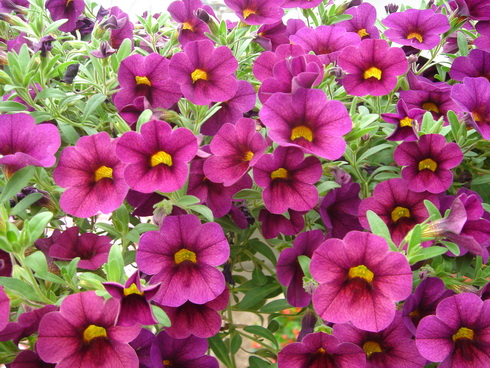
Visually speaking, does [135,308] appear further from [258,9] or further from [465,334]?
[258,9]

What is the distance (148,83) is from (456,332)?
19.3 inches

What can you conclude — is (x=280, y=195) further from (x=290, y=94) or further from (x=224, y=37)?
(x=224, y=37)

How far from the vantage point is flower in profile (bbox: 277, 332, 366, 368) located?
0.54 metres

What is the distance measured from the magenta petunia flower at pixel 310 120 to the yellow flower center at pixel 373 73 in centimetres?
14

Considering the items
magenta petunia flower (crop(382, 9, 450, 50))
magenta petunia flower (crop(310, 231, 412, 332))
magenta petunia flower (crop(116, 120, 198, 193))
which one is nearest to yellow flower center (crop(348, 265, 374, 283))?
magenta petunia flower (crop(310, 231, 412, 332))

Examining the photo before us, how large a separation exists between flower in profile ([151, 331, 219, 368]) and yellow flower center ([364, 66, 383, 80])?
42 centimetres

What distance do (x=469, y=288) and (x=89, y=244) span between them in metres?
0.48

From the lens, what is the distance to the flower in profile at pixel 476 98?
0.65 meters

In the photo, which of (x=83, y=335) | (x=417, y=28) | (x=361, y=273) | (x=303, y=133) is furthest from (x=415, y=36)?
(x=83, y=335)

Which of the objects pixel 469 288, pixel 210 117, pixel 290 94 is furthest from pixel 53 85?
pixel 469 288

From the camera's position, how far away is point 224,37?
806 mm

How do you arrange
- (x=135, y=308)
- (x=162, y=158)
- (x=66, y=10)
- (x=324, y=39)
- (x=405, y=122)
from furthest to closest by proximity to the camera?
(x=66, y=10) < (x=324, y=39) < (x=405, y=122) < (x=162, y=158) < (x=135, y=308)

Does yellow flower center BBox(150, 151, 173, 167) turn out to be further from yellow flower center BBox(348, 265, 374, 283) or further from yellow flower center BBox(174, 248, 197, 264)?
yellow flower center BBox(348, 265, 374, 283)

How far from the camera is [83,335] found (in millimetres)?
513
